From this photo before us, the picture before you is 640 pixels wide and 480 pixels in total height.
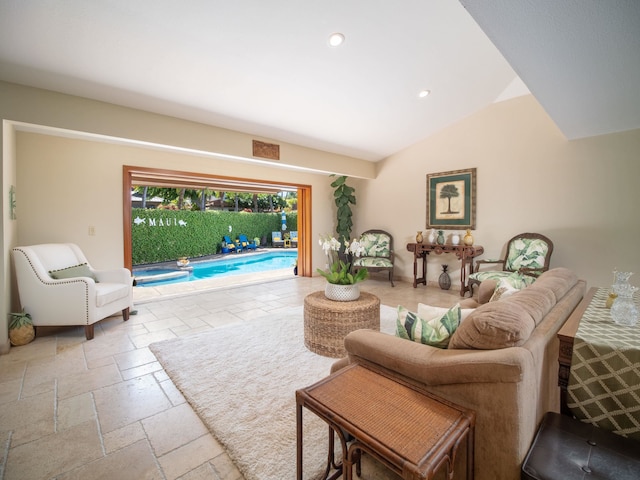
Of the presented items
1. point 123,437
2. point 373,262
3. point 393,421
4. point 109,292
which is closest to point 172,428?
point 123,437

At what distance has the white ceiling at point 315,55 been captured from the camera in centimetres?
189

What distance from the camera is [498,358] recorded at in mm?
958

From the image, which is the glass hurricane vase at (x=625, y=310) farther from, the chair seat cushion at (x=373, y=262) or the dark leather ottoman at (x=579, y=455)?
the chair seat cushion at (x=373, y=262)

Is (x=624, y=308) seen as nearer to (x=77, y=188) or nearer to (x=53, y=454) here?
(x=53, y=454)

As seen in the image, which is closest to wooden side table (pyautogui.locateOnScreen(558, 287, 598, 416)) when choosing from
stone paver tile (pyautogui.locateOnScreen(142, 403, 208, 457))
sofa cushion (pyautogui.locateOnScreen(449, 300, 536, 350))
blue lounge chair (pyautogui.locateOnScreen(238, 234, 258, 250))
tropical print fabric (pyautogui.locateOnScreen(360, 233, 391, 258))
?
sofa cushion (pyautogui.locateOnScreen(449, 300, 536, 350))

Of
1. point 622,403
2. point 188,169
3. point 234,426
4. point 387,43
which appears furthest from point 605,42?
point 188,169

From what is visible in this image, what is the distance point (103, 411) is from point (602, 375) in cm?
274

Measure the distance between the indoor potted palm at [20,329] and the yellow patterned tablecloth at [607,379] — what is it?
171 inches

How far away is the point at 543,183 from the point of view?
13.4ft

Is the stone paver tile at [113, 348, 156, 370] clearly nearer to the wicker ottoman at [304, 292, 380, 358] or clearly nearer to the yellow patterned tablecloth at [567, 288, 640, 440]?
the wicker ottoman at [304, 292, 380, 358]

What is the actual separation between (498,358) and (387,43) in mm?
3000

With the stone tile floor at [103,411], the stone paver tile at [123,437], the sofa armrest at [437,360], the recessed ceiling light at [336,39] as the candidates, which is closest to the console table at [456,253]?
the stone tile floor at [103,411]

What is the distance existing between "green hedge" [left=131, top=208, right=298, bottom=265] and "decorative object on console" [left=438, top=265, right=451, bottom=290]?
7852mm

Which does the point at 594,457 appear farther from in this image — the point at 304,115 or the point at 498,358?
the point at 304,115
